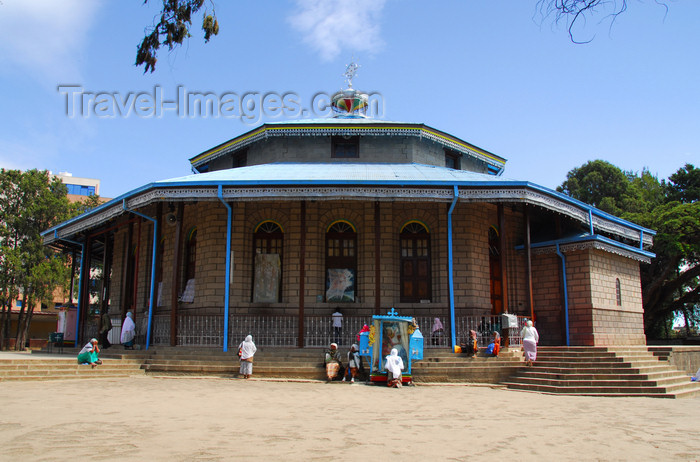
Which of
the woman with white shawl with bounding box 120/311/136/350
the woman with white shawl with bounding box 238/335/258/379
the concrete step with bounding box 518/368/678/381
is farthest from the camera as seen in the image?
the woman with white shawl with bounding box 120/311/136/350

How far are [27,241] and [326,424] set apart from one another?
94.6 feet

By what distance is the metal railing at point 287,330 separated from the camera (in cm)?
1497

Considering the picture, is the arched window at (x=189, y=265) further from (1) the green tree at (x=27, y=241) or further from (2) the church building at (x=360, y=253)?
Result: (1) the green tree at (x=27, y=241)

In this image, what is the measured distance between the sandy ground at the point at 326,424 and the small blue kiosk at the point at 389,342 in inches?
39.4

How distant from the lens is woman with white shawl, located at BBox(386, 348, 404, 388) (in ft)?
40.4

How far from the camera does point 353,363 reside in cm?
1309

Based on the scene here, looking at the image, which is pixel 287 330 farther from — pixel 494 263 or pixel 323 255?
pixel 494 263

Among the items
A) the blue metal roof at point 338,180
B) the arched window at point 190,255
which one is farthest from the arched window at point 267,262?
the arched window at point 190,255

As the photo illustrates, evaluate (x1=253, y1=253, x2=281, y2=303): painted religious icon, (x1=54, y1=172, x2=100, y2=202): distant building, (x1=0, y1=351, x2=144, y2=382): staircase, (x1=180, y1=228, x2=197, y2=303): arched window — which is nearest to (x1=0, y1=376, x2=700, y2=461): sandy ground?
(x1=0, y1=351, x2=144, y2=382): staircase

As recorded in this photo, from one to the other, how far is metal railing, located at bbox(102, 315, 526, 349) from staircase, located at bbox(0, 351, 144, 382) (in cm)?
159

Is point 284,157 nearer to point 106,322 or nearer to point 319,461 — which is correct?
point 106,322

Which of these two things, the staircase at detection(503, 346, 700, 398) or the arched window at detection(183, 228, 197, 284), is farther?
the arched window at detection(183, 228, 197, 284)

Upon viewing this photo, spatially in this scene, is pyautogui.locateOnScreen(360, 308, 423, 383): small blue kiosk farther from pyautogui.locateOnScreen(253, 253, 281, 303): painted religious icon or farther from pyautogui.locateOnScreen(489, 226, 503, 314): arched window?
pyautogui.locateOnScreen(489, 226, 503, 314): arched window

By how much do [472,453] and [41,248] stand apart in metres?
30.7
